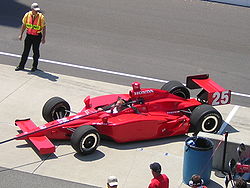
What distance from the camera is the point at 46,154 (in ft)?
40.6

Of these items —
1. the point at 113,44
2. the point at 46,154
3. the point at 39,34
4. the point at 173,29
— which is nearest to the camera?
the point at 46,154

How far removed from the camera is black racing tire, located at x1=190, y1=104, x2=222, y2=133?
1327 cm

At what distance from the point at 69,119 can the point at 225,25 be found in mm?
9243

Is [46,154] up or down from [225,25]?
down

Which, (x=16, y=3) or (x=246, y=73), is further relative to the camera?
(x=16, y=3)

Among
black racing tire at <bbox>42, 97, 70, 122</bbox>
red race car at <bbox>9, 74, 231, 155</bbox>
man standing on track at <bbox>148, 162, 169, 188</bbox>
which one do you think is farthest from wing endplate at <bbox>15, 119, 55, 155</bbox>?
man standing on track at <bbox>148, 162, 169, 188</bbox>

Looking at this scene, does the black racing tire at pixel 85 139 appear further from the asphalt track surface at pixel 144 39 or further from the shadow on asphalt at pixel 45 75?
the asphalt track surface at pixel 144 39

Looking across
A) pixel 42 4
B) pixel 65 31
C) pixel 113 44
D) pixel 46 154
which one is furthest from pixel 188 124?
pixel 42 4

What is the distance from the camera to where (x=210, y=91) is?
44.7 ft

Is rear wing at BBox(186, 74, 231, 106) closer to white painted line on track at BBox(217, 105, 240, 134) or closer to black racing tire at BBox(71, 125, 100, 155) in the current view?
white painted line on track at BBox(217, 105, 240, 134)

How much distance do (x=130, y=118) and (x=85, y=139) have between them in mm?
1123

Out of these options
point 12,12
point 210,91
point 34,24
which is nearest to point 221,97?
point 210,91

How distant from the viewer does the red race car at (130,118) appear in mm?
12391

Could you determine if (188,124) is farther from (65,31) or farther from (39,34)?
(65,31)
